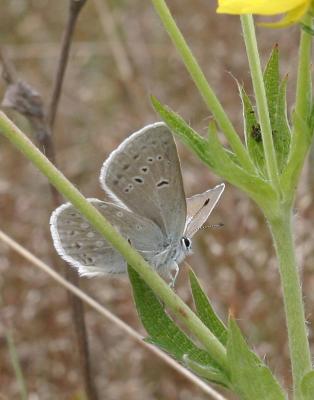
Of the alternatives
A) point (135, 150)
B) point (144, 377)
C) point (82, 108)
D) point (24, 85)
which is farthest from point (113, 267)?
point (82, 108)

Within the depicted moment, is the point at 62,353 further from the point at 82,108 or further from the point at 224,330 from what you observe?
the point at 82,108

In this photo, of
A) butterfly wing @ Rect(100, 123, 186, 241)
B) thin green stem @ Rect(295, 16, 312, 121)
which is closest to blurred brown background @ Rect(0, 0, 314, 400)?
butterfly wing @ Rect(100, 123, 186, 241)

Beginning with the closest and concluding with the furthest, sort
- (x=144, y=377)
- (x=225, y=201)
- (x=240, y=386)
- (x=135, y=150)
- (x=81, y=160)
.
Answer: (x=240, y=386)
(x=135, y=150)
(x=144, y=377)
(x=225, y=201)
(x=81, y=160)

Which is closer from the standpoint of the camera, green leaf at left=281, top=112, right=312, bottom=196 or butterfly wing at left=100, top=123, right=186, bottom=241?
green leaf at left=281, top=112, right=312, bottom=196

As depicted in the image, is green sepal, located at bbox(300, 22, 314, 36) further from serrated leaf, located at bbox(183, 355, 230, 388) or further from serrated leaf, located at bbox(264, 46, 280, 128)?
serrated leaf, located at bbox(183, 355, 230, 388)

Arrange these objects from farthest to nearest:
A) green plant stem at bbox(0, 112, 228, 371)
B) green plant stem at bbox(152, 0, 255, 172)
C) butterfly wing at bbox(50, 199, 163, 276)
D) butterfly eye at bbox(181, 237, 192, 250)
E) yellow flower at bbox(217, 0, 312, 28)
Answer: butterfly eye at bbox(181, 237, 192, 250), butterfly wing at bbox(50, 199, 163, 276), green plant stem at bbox(152, 0, 255, 172), green plant stem at bbox(0, 112, 228, 371), yellow flower at bbox(217, 0, 312, 28)

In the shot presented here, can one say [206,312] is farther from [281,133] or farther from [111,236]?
[281,133]

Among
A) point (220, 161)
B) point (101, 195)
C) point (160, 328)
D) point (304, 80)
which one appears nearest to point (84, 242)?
point (160, 328)
